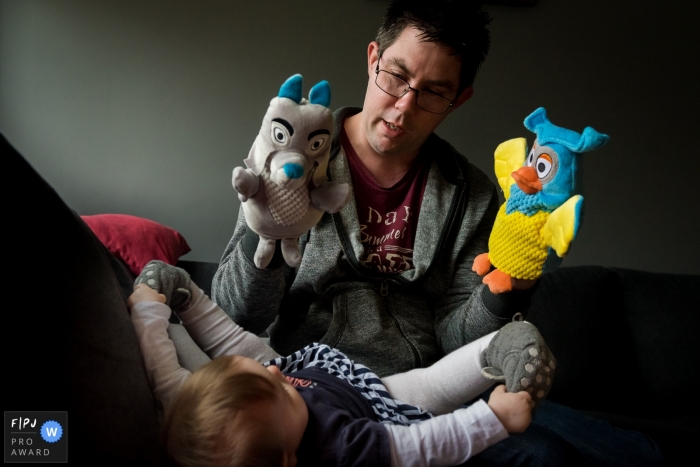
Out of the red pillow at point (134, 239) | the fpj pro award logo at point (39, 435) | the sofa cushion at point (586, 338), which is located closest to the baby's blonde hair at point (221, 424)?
the fpj pro award logo at point (39, 435)

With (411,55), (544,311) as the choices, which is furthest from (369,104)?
(544,311)

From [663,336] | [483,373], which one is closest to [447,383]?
[483,373]

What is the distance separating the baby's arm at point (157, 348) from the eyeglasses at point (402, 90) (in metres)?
0.55

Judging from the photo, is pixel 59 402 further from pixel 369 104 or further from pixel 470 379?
pixel 369 104

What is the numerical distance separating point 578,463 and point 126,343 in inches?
30.7

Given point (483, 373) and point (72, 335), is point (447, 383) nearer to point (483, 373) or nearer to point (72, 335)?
point (483, 373)

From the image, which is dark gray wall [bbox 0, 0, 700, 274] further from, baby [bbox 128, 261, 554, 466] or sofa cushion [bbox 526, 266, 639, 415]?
baby [bbox 128, 261, 554, 466]

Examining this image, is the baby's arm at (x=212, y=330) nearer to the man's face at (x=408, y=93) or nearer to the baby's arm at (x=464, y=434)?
the baby's arm at (x=464, y=434)

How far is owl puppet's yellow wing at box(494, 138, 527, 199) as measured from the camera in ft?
3.02

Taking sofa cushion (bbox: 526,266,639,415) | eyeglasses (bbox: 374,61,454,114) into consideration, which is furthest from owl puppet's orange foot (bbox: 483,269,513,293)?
sofa cushion (bbox: 526,266,639,415)

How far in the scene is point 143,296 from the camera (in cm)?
86

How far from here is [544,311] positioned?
2.04m

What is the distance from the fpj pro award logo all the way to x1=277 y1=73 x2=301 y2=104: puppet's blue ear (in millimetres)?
458

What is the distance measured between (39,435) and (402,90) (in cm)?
78
